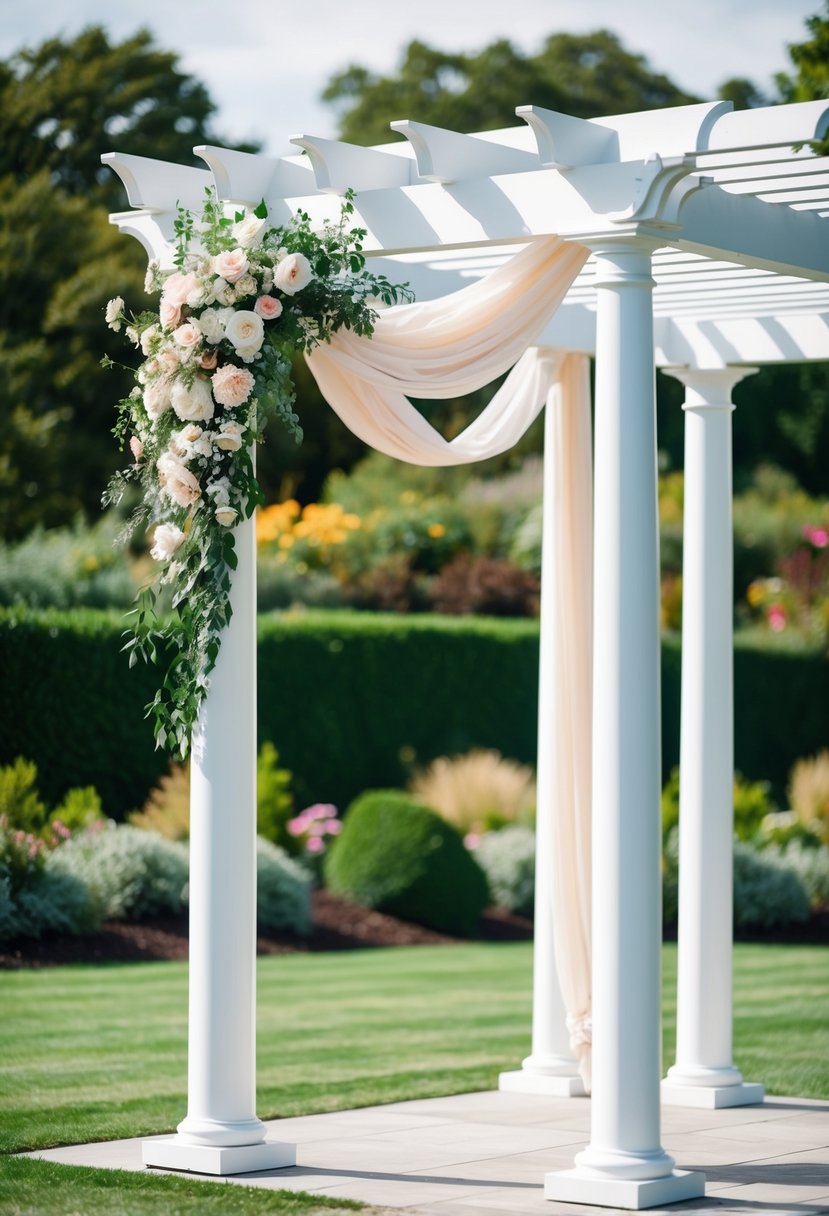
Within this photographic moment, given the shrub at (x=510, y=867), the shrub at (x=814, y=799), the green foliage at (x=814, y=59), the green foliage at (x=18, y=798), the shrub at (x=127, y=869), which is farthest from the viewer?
the shrub at (x=814, y=799)

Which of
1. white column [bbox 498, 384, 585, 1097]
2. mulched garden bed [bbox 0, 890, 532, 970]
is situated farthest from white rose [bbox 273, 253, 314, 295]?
mulched garden bed [bbox 0, 890, 532, 970]

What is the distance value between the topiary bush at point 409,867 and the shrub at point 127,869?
1965 millimetres

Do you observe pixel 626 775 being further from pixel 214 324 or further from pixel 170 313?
pixel 170 313

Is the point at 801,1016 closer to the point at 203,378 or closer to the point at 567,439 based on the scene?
the point at 567,439

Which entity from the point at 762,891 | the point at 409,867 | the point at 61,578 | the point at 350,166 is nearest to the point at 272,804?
the point at 409,867

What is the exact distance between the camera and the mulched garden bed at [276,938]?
12.3 metres

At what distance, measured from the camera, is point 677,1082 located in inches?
324

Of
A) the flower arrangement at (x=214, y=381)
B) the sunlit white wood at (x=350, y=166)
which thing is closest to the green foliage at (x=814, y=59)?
the sunlit white wood at (x=350, y=166)

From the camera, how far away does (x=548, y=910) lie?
8.23m

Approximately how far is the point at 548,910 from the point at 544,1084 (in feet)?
2.72

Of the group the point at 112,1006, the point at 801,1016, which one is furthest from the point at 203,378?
the point at 801,1016

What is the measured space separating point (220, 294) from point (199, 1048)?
105 inches

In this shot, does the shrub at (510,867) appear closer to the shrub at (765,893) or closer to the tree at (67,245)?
the shrub at (765,893)

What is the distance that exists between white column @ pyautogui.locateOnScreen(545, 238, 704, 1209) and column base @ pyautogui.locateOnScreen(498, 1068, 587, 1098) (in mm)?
2249
